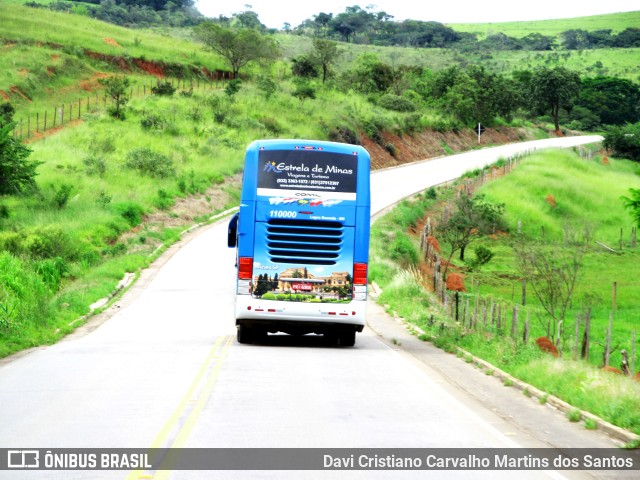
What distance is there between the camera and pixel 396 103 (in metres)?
96.4

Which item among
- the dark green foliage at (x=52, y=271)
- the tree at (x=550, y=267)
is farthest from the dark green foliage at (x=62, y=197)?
the tree at (x=550, y=267)

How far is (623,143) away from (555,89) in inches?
1054

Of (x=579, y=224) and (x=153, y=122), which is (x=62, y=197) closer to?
→ (x=153, y=122)

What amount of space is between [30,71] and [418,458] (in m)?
71.1

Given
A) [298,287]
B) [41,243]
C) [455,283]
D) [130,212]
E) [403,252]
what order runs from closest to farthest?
[298,287] → [41,243] → [403,252] → [130,212] → [455,283]

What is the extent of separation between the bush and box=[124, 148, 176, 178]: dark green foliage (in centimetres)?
4673

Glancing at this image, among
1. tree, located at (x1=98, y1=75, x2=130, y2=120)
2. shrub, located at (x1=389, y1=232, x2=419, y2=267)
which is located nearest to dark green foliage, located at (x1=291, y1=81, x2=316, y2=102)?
tree, located at (x1=98, y1=75, x2=130, y2=120)

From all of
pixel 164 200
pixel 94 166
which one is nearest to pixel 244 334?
pixel 164 200

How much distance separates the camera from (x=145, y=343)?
793 inches

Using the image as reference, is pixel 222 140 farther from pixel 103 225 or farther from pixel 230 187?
pixel 103 225

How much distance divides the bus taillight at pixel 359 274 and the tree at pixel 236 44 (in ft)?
262

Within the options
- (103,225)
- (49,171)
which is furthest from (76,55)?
(103,225)

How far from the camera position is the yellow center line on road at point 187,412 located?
354 inches

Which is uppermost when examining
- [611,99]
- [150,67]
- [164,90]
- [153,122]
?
[611,99]
